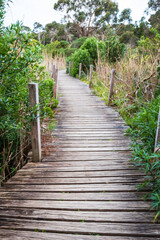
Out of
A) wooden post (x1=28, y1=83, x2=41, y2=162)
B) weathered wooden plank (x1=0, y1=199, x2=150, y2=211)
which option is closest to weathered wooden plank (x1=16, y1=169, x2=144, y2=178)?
wooden post (x1=28, y1=83, x2=41, y2=162)

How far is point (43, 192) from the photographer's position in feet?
7.46

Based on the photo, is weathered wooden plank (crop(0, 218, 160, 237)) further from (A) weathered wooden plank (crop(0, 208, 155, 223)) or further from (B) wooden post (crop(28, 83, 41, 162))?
(B) wooden post (crop(28, 83, 41, 162))

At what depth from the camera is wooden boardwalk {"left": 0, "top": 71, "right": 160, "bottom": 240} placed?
1.72 m

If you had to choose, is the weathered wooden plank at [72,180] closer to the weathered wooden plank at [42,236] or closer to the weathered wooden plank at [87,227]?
the weathered wooden plank at [87,227]

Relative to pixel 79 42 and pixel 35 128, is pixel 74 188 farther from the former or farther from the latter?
pixel 79 42

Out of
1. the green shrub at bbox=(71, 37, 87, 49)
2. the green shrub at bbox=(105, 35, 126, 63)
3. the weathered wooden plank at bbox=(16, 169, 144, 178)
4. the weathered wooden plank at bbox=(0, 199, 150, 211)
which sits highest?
the green shrub at bbox=(71, 37, 87, 49)

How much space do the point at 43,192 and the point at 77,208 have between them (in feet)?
1.58

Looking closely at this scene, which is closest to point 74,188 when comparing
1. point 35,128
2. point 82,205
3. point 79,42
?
point 82,205

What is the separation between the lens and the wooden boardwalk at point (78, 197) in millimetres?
1717

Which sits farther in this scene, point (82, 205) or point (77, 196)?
point (77, 196)

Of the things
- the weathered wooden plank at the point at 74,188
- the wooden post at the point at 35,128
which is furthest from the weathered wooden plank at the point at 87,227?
the wooden post at the point at 35,128

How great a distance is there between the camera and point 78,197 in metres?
2.17

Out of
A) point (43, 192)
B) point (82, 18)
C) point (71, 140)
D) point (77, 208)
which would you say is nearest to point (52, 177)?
point (43, 192)

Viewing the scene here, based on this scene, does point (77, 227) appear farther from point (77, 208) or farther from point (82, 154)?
point (82, 154)
